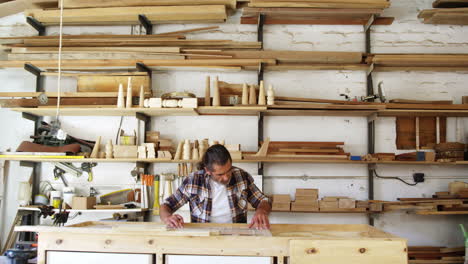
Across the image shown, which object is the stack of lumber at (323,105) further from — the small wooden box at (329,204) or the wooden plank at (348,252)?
the wooden plank at (348,252)

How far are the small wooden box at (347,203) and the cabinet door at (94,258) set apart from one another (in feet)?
9.50

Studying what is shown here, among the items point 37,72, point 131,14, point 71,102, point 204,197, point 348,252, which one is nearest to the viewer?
point 348,252

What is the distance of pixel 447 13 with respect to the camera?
5.28m

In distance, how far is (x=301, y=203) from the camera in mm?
5066

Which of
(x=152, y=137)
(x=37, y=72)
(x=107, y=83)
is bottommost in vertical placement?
(x=152, y=137)

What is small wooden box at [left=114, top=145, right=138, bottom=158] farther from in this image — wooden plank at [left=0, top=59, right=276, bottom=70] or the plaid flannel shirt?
the plaid flannel shirt

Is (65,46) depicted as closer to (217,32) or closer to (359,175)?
(217,32)

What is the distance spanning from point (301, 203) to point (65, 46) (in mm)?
3297

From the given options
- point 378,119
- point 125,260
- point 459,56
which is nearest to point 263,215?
point 125,260

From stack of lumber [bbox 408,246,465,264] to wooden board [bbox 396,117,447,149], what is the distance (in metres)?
1.17

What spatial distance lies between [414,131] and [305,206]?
1627 millimetres

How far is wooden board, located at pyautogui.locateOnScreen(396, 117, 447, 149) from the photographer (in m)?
5.40

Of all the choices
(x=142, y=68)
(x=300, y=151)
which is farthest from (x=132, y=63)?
(x=300, y=151)

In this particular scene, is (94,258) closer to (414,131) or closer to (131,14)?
(131,14)
